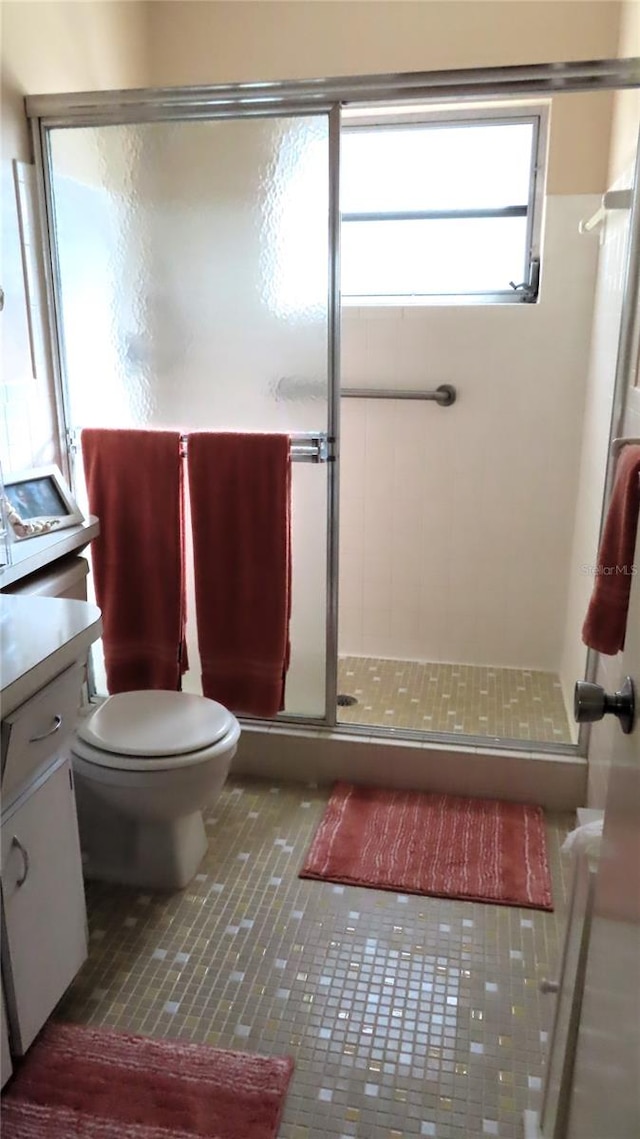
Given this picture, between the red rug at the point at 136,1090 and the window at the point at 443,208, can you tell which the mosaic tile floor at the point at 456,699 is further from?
the window at the point at 443,208

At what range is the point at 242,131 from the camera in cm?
224

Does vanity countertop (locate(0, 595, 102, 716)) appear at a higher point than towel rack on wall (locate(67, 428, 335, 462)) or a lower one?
lower

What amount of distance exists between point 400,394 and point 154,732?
5.50 ft

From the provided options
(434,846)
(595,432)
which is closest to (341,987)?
(434,846)

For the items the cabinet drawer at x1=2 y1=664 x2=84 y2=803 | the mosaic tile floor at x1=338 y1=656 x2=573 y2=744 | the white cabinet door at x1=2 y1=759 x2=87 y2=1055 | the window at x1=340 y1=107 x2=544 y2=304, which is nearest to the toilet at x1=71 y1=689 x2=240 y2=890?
the white cabinet door at x1=2 y1=759 x2=87 y2=1055

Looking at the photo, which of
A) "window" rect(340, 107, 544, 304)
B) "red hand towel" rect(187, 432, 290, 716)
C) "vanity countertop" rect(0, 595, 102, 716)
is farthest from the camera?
"window" rect(340, 107, 544, 304)

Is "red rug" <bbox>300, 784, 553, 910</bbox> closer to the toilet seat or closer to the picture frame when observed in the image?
the toilet seat

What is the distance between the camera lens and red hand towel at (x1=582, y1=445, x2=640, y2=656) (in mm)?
1732

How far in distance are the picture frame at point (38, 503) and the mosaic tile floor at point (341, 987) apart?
0.92 metres

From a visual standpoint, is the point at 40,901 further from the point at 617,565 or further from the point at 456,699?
the point at 456,699

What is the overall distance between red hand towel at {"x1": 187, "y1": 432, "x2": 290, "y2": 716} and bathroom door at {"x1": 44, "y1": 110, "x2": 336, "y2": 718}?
0.07 meters

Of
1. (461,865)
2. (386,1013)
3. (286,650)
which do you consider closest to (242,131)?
(286,650)

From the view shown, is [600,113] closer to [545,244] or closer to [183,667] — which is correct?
[545,244]

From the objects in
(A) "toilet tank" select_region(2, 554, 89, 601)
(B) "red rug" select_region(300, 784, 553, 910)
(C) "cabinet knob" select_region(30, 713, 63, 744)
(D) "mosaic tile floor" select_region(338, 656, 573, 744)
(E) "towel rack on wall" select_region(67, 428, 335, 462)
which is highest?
(E) "towel rack on wall" select_region(67, 428, 335, 462)
